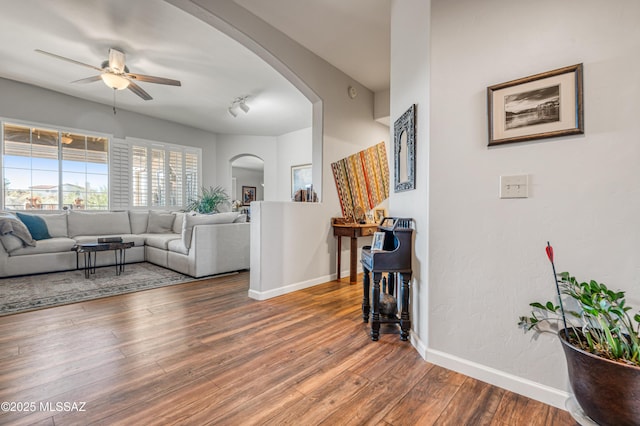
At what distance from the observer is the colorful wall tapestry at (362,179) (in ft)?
13.2

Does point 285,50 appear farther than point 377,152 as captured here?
No

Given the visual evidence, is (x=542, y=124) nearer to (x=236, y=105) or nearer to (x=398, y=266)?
(x=398, y=266)

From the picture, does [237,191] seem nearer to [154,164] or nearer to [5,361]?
[154,164]

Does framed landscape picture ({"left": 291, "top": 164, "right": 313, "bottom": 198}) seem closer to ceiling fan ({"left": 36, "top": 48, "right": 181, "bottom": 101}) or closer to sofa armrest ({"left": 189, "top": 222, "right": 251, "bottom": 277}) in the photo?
sofa armrest ({"left": 189, "top": 222, "right": 251, "bottom": 277})

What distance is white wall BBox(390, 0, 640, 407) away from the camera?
1313 mm

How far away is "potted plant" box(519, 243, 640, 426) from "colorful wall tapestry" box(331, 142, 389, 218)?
2779 millimetres

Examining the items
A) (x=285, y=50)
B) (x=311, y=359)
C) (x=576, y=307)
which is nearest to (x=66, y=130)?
(x=285, y=50)

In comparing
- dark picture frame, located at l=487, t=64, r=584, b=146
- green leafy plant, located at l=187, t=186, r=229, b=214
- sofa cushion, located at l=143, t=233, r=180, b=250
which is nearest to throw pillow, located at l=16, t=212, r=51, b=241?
sofa cushion, located at l=143, t=233, r=180, b=250

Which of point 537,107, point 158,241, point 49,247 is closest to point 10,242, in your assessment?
point 49,247

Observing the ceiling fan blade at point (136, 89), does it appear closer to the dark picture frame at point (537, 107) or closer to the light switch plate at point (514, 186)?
the dark picture frame at point (537, 107)

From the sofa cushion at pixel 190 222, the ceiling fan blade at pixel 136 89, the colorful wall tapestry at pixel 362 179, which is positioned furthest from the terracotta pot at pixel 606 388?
A: the ceiling fan blade at pixel 136 89

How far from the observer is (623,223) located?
1.30 meters

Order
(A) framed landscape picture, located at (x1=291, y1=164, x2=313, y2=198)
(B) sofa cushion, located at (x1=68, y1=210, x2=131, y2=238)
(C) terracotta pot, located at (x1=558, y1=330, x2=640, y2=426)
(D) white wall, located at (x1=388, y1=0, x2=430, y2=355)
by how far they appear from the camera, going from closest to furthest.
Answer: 1. (C) terracotta pot, located at (x1=558, y1=330, x2=640, y2=426)
2. (D) white wall, located at (x1=388, y1=0, x2=430, y2=355)
3. (B) sofa cushion, located at (x1=68, y1=210, x2=131, y2=238)
4. (A) framed landscape picture, located at (x1=291, y1=164, x2=313, y2=198)

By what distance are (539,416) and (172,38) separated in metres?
4.57
